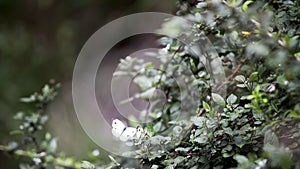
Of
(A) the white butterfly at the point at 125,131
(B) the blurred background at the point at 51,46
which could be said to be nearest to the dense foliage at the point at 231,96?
(A) the white butterfly at the point at 125,131

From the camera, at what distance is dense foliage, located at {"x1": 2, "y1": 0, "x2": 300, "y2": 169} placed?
539 millimetres

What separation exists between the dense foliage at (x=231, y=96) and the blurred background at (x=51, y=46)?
1312mm

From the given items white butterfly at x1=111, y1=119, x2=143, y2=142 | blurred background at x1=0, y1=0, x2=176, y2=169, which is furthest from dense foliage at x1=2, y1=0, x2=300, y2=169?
blurred background at x1=0, y1=0, x2=176, y2=169

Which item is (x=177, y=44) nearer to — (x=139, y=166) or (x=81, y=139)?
(x=139, y=166)

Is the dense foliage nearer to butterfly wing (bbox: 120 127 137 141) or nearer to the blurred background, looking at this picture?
butterfly wing (bbox: 120 127 137 141)

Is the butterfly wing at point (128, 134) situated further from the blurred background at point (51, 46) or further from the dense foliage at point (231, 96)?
the blurred background at point (51, 46)

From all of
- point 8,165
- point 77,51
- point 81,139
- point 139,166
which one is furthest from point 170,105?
point 77,51

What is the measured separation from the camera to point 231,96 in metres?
0.66

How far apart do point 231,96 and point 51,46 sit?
6.89ft

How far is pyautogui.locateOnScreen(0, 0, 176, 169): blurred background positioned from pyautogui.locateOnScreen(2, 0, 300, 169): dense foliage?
1312 mm

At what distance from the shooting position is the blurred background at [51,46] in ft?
7.47

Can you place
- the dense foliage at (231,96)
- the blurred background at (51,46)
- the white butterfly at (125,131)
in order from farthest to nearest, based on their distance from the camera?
1. the blurred background at (51,46)
2. the white butterfly at (125,131)
3. the dense foliage at (231,96)

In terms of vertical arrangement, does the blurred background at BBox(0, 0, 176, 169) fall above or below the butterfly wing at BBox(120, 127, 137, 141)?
above

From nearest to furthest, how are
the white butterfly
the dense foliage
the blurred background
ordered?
the dense foliage → the white butterfly → the blurred background
